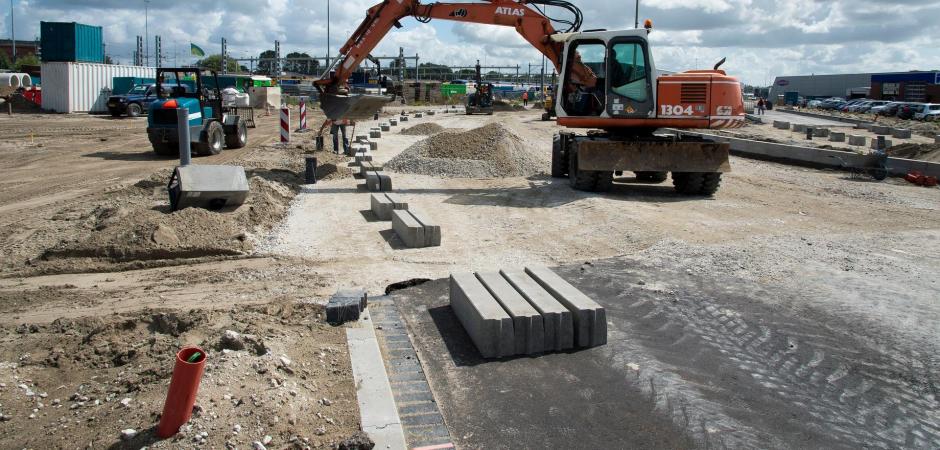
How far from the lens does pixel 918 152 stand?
→ 802 inches

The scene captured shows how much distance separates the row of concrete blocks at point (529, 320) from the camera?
5.74 m

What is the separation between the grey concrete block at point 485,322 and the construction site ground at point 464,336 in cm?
16

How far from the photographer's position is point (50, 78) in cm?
3775

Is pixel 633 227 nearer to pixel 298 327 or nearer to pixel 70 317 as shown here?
pixel 298 327

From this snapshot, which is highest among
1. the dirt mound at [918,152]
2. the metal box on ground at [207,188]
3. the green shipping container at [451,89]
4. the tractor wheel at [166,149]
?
the green shipping container at [451,89]

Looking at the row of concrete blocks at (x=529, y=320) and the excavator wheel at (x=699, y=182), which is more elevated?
the excavator wheel at (x=699, y=182)

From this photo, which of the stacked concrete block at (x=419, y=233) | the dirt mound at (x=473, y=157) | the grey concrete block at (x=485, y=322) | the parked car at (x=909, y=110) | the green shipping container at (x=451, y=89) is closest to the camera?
the grey concrete block at (x=485, y=322)

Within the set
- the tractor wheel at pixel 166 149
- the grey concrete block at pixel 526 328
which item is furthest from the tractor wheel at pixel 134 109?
the grey concrete block at pixel 526 328

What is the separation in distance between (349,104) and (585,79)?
16.2ft

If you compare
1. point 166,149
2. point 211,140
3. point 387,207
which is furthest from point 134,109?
point 387,207

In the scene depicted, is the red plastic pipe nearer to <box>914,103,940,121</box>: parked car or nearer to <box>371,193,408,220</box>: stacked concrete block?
<box>371,193,408,220</box>: stacked concrete block

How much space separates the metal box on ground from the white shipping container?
94.3 ft

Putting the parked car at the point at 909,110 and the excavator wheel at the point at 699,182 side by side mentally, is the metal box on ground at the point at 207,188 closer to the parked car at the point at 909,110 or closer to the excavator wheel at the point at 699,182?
the excavator wheel at the point at 699,182

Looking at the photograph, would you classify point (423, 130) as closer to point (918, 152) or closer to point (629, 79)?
point (629, 79)
